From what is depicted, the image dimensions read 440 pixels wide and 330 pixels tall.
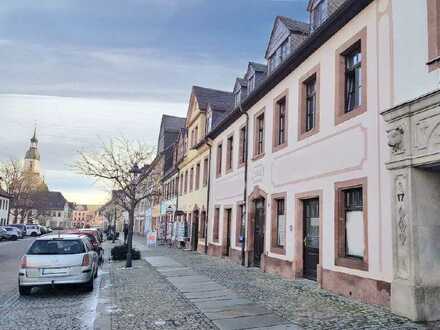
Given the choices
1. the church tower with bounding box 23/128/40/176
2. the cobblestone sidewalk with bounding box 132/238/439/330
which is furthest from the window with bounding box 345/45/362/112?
the church tower with bounding box 23/128/40/176

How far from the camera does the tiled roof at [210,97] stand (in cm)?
2914

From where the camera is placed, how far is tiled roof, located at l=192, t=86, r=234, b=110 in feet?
95.6

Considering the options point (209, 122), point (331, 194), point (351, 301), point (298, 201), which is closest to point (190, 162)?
point (209, 122)

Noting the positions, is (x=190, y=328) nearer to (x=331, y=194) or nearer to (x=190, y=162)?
(x=331, y=194)

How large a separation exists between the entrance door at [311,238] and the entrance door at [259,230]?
338 cm

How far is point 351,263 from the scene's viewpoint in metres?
9.80

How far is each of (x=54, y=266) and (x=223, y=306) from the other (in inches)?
175

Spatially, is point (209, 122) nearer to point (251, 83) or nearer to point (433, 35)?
point (251, 83)

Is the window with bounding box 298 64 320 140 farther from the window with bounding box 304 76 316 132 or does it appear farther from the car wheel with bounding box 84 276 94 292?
the car wheel with bounding box 84 276 94 292

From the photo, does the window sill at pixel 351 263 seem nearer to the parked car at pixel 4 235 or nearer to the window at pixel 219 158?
the window at pixel 219 158

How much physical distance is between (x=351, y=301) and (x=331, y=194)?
9.38ft

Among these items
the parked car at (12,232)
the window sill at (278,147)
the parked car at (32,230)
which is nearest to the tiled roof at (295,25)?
the window sill at (278,147)

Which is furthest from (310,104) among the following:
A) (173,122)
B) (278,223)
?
(173,122)

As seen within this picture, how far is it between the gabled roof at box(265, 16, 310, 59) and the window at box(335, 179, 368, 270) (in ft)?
22.0
